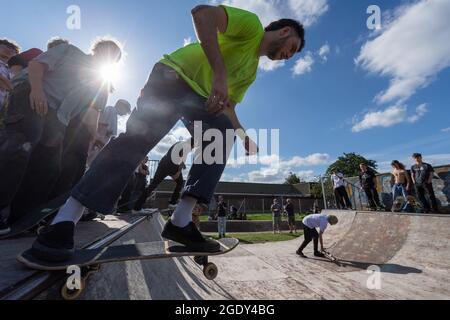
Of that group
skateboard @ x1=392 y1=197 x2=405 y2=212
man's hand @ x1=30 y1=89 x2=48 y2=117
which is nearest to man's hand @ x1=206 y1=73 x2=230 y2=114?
man's hand @ x1=30 y1=89 x2=48 y2=117

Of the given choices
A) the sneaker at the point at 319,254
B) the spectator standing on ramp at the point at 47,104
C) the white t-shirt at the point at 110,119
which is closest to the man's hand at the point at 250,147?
the spectator standing on ramp at the point at 47,104

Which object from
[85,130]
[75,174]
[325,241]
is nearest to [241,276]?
[75,174]

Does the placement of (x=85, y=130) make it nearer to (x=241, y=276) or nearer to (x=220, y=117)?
(x=220, y=117)

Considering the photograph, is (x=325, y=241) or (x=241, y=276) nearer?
(x=241, y=276)

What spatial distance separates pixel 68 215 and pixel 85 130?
201 centimetres

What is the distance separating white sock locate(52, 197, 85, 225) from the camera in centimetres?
130

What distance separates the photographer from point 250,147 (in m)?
2.01

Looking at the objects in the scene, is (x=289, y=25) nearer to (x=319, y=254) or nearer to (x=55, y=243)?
(x=55, y=243)

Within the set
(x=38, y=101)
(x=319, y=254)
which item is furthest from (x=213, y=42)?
(x=319, y=254)

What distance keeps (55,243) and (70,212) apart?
6.4 inches

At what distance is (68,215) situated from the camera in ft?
4.31

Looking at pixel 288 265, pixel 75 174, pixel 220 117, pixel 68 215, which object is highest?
pixel 220 117

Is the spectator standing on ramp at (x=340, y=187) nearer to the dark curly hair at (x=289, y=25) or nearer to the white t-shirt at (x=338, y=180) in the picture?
the white t-shirt at (x=338, y=180)

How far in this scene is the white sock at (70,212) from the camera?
1298 millimetres
